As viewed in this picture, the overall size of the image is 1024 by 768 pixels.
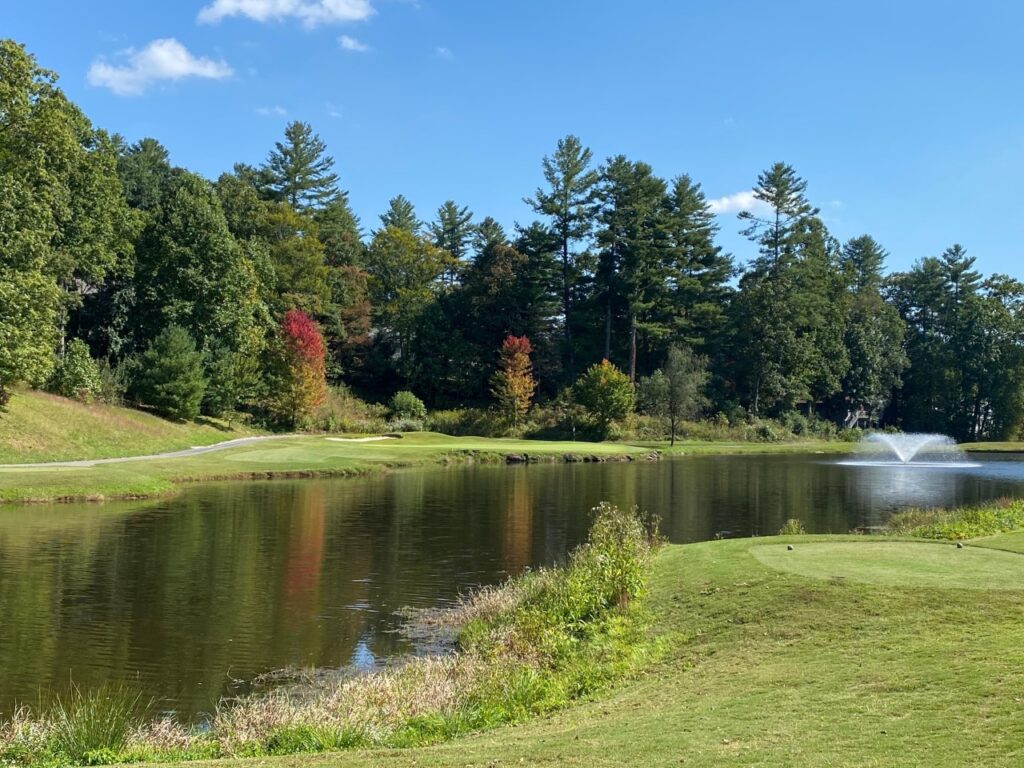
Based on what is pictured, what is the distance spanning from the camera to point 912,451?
227 feet

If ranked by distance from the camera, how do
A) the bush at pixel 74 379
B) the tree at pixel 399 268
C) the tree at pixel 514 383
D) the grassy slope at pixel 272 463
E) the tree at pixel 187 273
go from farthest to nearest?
the tree at pixel 399 268, the tree at pixel 514 383, the tree at pixel 187 273, the bush at pixel 74 379, the grassy slope at pixel 272 463

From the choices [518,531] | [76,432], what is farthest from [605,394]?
[518,531]

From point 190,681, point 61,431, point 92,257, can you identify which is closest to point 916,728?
point 190,681

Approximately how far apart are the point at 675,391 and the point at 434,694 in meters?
64.3

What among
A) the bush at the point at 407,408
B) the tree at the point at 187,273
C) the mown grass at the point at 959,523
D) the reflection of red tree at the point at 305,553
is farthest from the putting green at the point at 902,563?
the bush at the point at 407,408

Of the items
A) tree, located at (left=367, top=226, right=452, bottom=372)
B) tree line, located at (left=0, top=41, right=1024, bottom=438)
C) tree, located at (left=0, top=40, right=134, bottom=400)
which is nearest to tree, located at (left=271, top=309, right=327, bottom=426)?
tree line, located at (left=0, top=41, right=1024, bottom=438)

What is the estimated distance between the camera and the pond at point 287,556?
13.3 meters

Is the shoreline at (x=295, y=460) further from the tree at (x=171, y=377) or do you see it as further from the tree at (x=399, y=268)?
the tree at (x=399, y=268)

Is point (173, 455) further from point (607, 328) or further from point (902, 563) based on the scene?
point (607, 328)

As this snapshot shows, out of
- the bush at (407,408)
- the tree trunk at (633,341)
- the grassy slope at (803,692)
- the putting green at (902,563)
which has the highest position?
the tree trunk at (633,341)

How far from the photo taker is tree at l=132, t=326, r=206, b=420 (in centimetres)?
5416

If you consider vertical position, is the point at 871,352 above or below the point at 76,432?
above

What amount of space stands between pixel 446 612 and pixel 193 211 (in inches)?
2060

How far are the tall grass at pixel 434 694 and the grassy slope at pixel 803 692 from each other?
28.4 inches
